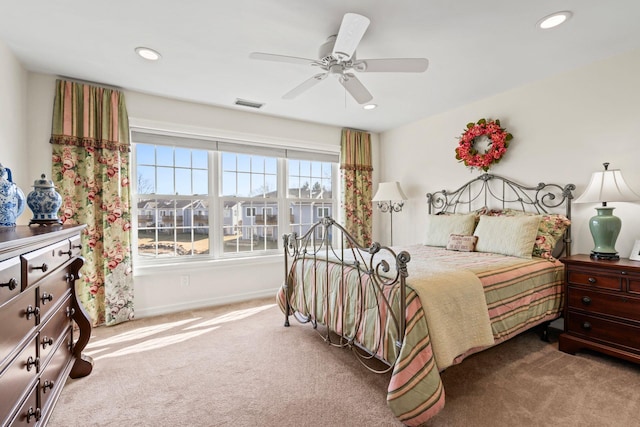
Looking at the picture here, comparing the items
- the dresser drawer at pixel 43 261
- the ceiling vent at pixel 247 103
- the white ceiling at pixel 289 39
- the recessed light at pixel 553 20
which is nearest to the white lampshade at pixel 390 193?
the white ceiling at pixel 289 39

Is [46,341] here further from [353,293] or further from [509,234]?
[509,234]

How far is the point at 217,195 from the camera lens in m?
3.85

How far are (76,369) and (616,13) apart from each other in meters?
4.35

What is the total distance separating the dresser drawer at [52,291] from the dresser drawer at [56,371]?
0.25 m

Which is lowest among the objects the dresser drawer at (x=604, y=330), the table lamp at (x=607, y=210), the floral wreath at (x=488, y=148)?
the dresser drawer at (x=604, y=330)

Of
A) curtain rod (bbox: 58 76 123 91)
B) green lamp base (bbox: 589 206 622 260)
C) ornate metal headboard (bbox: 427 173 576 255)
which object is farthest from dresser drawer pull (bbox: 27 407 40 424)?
ornate metal headboard (bbox: 427 173 576 255)

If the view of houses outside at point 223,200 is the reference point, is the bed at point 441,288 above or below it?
below

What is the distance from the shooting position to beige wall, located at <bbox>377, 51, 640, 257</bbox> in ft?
8.22

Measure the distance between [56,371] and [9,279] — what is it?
0.97 meters

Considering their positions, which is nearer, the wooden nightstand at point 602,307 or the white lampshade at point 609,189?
the wooden nightstand at point 602,307

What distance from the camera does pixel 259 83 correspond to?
3.04 meters

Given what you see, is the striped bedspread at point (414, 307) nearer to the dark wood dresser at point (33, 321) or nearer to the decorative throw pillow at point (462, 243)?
the decorative throw pillow at point (462, 243)

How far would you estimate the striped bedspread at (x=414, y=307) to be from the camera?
5.03ft

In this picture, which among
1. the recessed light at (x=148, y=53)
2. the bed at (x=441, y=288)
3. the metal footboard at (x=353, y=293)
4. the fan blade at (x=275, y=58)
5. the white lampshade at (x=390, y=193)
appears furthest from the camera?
the white lampshade at (x=390, y=193)
